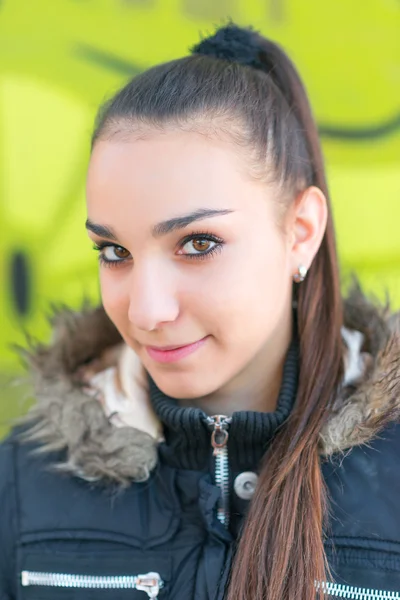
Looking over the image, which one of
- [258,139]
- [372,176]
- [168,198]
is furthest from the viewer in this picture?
[372,176]

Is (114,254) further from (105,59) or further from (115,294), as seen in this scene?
(105,59)

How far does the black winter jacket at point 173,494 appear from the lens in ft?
3.76

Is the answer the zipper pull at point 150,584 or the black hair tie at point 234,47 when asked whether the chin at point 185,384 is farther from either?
the black hair tie at point 234,47

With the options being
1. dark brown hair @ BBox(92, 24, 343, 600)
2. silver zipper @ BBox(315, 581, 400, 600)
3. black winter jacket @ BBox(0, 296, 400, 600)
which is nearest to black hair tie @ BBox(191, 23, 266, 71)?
dark brown hair @ BBox(92, 24, 343, 600)

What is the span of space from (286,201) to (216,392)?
42 cm

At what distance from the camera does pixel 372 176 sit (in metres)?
2.15

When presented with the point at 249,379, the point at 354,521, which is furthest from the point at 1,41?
the point at 354,521

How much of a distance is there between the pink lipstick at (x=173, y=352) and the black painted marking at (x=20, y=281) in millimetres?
1111

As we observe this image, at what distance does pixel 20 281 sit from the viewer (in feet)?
7.32

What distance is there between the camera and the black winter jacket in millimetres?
1146

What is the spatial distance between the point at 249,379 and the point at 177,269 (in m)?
0.32

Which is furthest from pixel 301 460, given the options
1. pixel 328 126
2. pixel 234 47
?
pixel 328 126

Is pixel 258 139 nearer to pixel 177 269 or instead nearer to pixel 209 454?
pixel 177 269

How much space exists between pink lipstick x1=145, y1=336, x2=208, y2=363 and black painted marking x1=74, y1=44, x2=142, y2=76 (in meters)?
1.26
